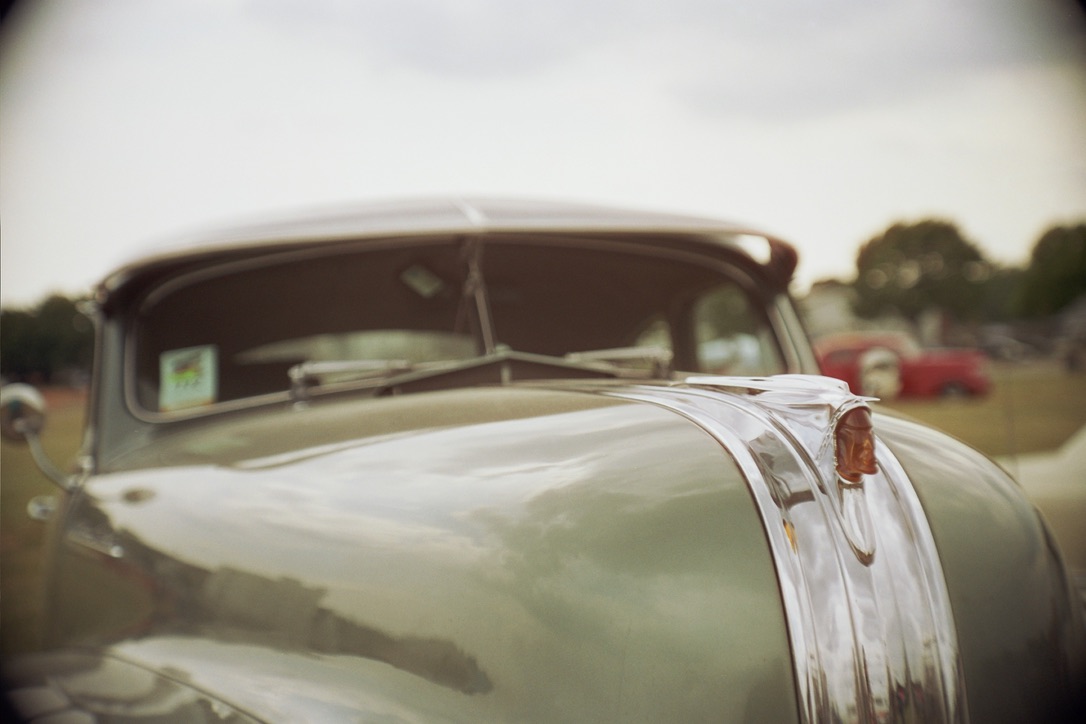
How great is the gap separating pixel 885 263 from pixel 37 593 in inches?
2269

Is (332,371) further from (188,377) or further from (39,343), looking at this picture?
(39,343)

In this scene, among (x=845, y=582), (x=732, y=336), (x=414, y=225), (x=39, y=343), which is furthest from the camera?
(x=39, y=343)

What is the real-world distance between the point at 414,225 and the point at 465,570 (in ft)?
3.87

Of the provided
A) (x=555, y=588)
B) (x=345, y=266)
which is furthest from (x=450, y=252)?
(x=555, y=588)

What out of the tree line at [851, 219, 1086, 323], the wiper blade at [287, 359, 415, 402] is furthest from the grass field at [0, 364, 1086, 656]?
the tree line at [851, 219, 1086, 323]

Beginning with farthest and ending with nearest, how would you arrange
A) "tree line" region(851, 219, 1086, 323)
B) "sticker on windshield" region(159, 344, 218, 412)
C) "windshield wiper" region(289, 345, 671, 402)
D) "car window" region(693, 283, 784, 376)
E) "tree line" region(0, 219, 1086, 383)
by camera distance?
"tree line" region(851, 219, 1086, 323), "tree line" region(0, 219, 1086, 383), "car window" region(693, 283, 784, 376), "sticker on windshield" region(159, 344, 218, 412), "windshield wiper" region(289, 345, 671, 402)

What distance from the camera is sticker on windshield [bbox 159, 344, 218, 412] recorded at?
2326 mm

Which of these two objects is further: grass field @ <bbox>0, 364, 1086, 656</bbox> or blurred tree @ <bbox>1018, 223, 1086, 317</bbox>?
blurred tree @ <bbox>1018, 223, 1086, 317</bbox>

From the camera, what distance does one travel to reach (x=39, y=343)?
17.6ft

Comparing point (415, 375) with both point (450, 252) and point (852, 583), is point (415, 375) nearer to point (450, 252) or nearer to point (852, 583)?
point (450, 252)

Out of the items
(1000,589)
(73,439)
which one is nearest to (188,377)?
(1000,589)

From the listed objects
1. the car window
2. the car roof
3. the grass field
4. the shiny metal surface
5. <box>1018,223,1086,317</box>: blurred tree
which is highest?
<box>1018,223,1086,317</box>: blurred tree

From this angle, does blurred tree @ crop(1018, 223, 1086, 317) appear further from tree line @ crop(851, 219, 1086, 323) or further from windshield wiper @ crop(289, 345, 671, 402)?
windshield wiper @ crop(289, 345, 671, 402)

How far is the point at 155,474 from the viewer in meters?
1.98
